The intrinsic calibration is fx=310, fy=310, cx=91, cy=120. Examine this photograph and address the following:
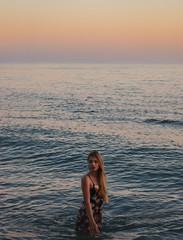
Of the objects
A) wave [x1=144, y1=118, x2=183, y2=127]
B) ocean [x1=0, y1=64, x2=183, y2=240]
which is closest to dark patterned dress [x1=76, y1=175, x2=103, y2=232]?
ocean [x1=0, y1=64, x2=183, y2=240]

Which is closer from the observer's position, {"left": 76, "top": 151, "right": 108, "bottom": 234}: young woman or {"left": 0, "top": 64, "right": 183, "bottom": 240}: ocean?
{"left": 76, "top": 151, "right": 108, "bottom": 234}: young woman

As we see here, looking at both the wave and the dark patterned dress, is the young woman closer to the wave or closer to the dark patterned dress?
the dark patterned dress

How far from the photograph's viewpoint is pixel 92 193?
23.4 feet

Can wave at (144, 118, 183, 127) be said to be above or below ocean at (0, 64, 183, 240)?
above

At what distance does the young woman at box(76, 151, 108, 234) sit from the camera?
6.81 meters

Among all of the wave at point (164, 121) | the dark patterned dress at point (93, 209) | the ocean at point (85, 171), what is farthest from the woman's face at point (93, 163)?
the wave at point (164, 121)

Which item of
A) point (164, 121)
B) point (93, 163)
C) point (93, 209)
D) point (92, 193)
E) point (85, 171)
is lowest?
point (85, 171)

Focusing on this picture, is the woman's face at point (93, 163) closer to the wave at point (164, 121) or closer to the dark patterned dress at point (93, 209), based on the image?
the dark patterned dress at point (93, 209)

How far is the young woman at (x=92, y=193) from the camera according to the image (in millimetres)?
6812

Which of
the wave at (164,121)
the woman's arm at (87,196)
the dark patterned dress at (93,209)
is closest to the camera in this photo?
the woman's arm at (87,196)

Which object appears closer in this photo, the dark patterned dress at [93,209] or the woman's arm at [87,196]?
the woman's arm at [87,196]

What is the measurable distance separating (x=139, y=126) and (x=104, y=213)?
15.2 meters

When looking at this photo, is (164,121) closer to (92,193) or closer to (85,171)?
(85,171)

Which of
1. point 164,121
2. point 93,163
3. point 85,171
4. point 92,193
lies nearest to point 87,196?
point 92,193
